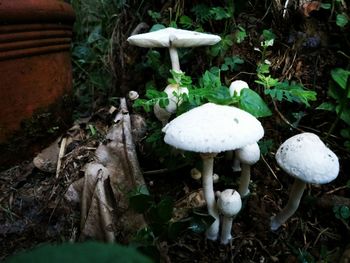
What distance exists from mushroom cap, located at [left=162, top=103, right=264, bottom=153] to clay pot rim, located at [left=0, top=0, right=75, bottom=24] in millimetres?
1066

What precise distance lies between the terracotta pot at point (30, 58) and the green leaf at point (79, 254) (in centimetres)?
142

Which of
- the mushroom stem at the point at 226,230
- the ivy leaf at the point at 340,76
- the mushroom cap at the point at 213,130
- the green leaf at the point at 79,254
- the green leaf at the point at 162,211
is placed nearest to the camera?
the green leaf at the point at 79,254

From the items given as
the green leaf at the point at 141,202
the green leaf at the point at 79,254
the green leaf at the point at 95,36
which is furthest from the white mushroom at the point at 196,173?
the green leaf at the point at 95,36

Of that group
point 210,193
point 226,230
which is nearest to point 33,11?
point 210,193

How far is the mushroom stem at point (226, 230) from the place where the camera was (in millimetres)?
1390

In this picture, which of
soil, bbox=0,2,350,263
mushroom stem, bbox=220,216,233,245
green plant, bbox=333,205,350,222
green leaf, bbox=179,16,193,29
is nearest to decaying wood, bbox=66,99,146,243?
soil, bbox=0,2,350,263

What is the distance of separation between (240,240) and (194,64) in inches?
41.8

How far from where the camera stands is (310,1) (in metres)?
1.92

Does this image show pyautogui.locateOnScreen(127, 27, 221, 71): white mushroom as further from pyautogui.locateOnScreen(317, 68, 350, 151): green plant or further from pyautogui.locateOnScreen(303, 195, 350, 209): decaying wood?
pyautogui.locateOnScreen(303, 195, 350, 209): decaying wood

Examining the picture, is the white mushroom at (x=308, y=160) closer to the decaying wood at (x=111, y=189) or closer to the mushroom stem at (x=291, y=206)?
the mushroom stem at (x=291, y=206)

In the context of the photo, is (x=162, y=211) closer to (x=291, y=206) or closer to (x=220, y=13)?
(x=291, y=206)

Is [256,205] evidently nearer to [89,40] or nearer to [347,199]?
[347,199]

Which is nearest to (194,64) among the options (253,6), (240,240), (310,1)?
(253,6)

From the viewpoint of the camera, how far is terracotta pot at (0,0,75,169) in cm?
169
